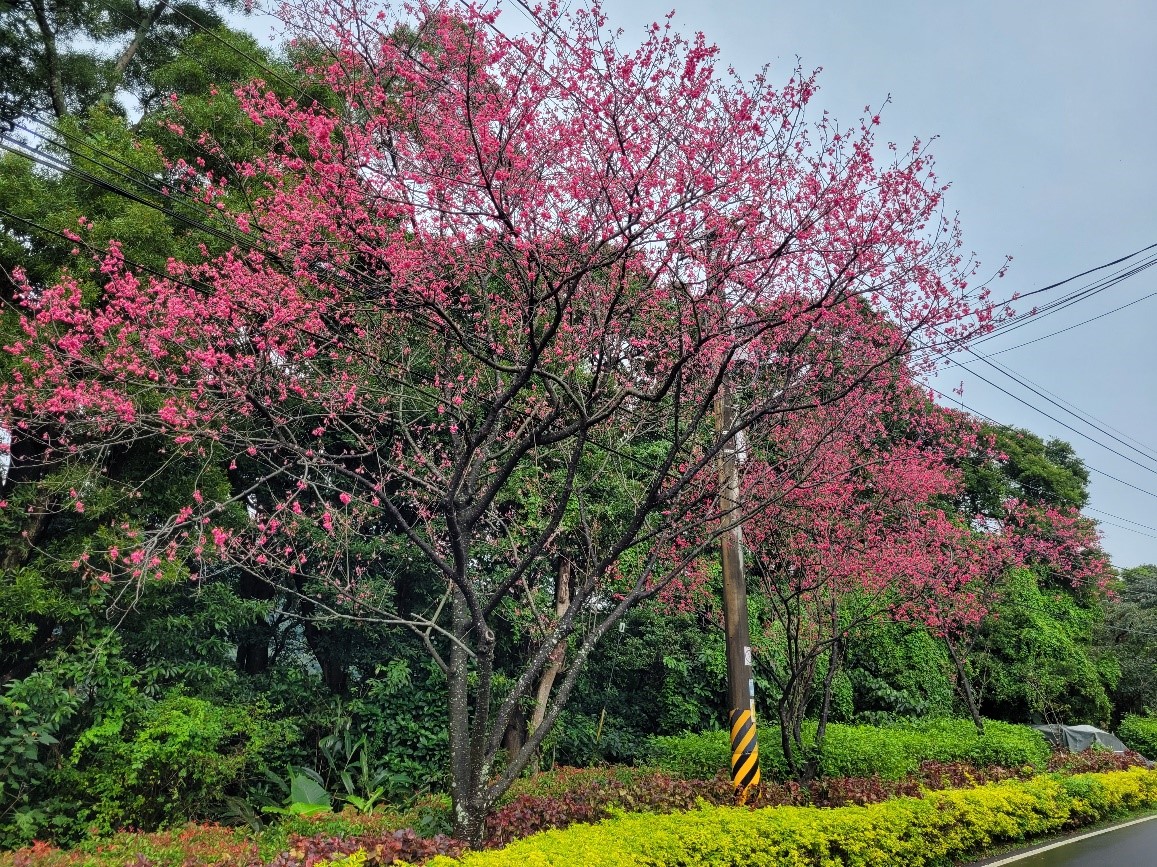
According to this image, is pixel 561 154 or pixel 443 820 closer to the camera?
pixel 561 154

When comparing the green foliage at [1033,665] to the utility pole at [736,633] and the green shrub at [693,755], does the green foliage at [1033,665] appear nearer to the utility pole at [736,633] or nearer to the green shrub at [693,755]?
the green shrub at [693,755]

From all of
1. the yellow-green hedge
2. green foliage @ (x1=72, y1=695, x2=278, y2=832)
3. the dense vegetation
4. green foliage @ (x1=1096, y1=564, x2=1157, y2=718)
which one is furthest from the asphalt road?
green foliage @ (x1=1096, y1=564, x2=1157, y2=718)

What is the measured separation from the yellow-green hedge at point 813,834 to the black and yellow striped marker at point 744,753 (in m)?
0.71

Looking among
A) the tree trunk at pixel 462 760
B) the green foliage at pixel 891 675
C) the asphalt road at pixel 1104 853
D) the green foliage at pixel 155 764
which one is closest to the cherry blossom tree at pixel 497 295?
the tree trunk at pixel 462 760

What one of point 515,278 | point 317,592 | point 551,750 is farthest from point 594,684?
point 515,278

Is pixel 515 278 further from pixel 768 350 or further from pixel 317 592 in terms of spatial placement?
pixel 317 592

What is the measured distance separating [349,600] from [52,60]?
9.41 meters

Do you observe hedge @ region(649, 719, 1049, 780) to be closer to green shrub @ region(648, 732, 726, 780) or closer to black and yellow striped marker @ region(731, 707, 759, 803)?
green shrub @ region(648, 732, 726, 780)

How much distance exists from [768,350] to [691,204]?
2.17 metres

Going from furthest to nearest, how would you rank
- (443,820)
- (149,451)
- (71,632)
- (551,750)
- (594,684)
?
1. (594,684)
2. (551,750)
3. (149,451)
4. (71,632)
5. (443,820)

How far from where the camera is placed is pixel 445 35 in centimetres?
495

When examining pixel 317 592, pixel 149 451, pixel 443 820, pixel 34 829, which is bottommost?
pixel 34 829

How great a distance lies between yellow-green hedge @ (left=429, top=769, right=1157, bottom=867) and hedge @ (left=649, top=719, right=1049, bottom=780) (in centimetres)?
119

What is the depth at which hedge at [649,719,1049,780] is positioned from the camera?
9.62m
